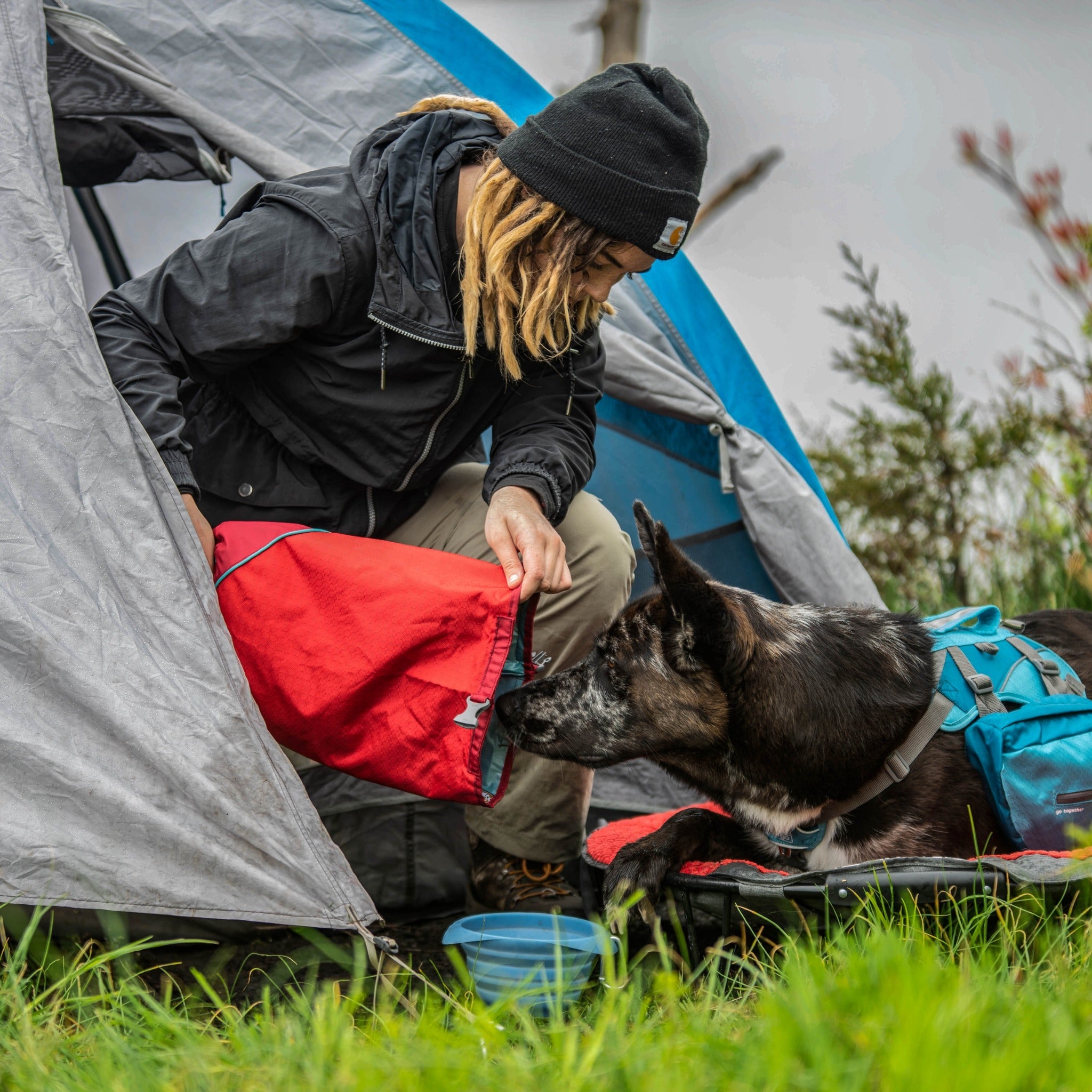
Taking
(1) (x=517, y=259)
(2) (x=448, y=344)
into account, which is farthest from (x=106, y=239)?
(1) (x=517, y=259)

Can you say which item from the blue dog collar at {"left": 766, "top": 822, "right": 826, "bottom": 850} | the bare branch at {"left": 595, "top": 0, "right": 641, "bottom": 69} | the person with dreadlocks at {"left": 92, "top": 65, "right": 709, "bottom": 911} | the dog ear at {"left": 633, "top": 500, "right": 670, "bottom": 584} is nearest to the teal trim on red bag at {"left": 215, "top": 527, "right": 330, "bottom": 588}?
the person with dreadlocks at {"left": 92, "top": 65, "right": 709, "bottom": 911}

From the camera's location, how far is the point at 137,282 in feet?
7.27

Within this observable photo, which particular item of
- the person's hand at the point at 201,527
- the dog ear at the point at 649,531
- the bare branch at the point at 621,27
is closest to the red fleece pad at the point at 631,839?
the dog ear at the point at 649,531

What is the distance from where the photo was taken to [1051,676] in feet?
7.59

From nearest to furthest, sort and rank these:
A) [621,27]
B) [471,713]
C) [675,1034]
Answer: [675,1034] < [471,713] < [621,27]

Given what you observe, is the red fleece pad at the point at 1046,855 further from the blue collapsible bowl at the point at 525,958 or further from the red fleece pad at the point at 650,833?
the blue collapsible bowl at the point at 525,958

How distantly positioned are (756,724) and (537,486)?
2.43ft

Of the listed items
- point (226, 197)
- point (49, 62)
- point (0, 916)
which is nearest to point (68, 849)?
point (0, 916)

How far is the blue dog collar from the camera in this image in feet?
7.47

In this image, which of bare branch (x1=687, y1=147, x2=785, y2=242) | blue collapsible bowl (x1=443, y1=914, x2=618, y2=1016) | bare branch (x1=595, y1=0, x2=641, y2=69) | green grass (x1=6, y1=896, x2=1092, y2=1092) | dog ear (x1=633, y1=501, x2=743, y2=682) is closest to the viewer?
green grass (x1=6, y1=896, x2=1092, y2=1092)

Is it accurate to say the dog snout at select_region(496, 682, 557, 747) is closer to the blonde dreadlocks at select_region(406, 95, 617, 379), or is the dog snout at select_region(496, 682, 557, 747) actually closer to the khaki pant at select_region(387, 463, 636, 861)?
the khaki pant at select_region(387, 463, 636, 861)

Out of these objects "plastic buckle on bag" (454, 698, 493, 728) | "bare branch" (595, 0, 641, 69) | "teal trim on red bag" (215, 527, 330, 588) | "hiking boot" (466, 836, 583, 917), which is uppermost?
"bare branch" (595, 0, 641, 69)

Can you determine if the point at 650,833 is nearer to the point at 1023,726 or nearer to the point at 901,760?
the point at 901,760

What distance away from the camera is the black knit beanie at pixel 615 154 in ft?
6.98
